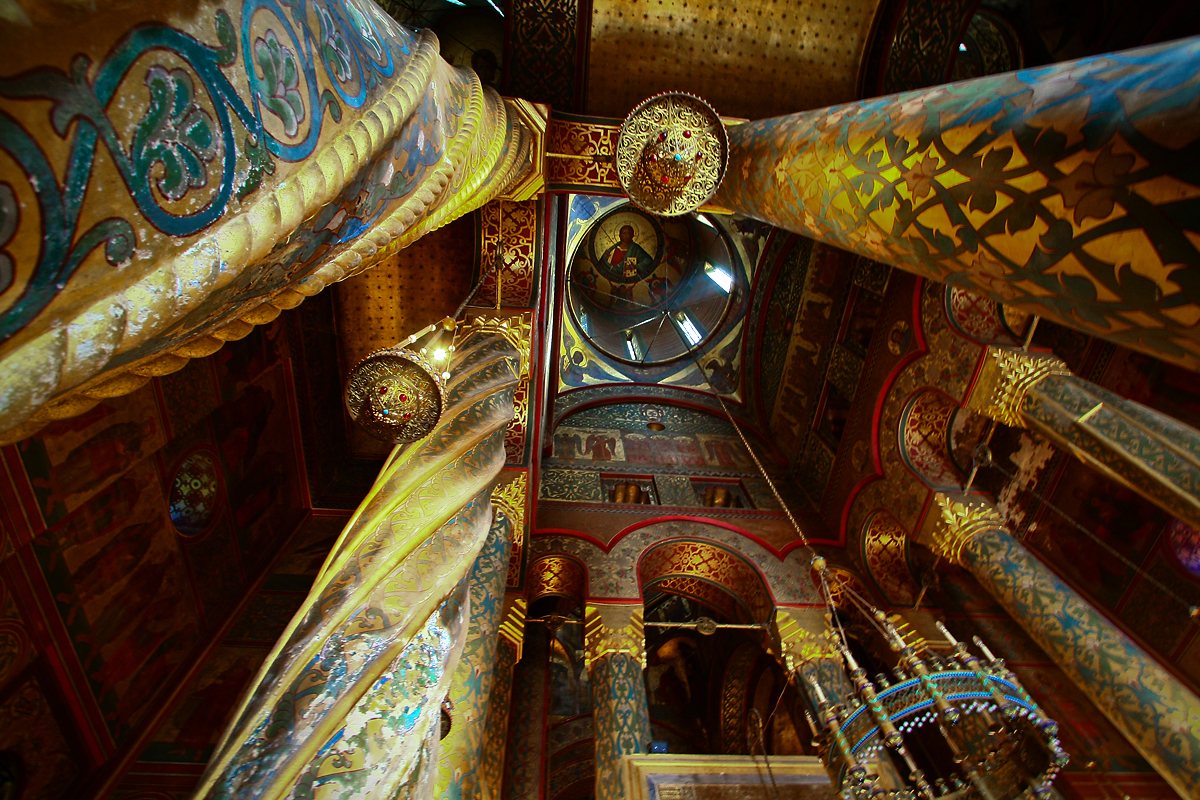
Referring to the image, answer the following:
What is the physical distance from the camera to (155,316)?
833mm

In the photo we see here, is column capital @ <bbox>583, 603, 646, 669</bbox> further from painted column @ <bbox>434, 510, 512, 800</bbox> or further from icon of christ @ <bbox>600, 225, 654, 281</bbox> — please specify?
icon of christ @ <bbox>600, 225, 654, 281</bbox>

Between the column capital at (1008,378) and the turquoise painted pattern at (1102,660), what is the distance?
1.13 m

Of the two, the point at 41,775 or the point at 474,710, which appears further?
the point at 474,710

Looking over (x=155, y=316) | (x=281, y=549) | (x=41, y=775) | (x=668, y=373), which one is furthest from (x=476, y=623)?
(x=668, y=373)

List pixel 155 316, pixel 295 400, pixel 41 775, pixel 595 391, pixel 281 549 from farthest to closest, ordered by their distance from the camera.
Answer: pixel 595 391 < pixel 295 400 < pixel 281 549 < pixel 41 775 < pixel 155 316

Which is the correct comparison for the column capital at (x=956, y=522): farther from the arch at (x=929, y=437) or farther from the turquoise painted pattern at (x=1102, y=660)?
the arch at (x=929, y=437)

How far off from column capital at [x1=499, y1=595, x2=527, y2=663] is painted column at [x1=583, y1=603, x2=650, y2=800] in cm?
63

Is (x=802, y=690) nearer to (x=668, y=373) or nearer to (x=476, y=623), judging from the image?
(x=476, y=623)

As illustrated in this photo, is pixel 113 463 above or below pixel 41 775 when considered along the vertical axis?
above

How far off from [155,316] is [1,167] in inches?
10.1

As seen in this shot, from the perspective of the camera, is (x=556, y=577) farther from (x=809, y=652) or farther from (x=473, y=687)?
(x=809, y=652)

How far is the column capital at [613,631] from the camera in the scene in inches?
201

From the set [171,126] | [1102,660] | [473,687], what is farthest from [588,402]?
[171,126]

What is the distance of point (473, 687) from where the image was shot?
3.66m
